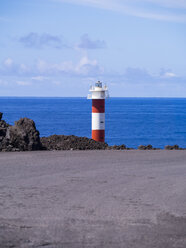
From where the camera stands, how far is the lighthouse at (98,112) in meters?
21.7

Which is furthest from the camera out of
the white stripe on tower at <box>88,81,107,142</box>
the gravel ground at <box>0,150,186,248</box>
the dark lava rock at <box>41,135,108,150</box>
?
the white stripe on tower at <box>88,81,107,142</box>

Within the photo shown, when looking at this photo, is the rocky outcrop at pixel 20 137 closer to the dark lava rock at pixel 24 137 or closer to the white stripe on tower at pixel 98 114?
the dark lava rock at pixel 24 137

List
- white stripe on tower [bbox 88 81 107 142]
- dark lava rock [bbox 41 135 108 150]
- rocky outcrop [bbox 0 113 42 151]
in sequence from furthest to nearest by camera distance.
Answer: white stripe on tower [bbox 88 81 107 142]
dark lava rock [bbox 41 135 108 150]
rocky outcrop [bbox 0 113 42 151]

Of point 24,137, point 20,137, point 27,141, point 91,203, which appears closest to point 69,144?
point 27,141

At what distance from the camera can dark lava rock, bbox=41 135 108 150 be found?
47.3 ft

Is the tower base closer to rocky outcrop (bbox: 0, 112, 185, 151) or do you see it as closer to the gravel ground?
rocky outcrop (bbox: 0, 112, 185, 151)

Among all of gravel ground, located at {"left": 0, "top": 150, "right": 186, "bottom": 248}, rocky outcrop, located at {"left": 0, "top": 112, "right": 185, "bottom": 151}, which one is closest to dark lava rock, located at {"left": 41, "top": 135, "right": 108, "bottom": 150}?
rocky outcrop, located at {"left": 0, "top": 112, "right": 185, "bottom": 151}

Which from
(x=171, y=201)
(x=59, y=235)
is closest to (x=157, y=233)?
(x=59, y=235)

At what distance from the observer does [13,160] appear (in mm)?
11477

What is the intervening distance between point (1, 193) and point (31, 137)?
609 centimetres

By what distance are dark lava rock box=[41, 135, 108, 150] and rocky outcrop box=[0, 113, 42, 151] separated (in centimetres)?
62

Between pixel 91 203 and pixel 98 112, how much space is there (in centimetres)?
1496

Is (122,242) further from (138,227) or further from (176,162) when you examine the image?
(176,162)

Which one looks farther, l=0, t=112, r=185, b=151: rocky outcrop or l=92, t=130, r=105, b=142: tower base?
l=92, t=130, r=105, b=142: tower base
